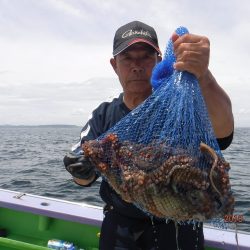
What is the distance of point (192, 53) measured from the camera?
217cm

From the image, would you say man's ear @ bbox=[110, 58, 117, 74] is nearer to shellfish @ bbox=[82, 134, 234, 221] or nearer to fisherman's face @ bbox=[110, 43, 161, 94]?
fisherman's face @ bbox=[110, 43, 161, 94]

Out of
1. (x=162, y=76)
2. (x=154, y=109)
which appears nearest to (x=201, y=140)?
(x=154, y=109)

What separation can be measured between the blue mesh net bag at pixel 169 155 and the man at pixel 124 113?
0.72 feet

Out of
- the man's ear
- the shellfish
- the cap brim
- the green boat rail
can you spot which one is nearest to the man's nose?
the cap brim

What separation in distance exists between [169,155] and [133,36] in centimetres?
106

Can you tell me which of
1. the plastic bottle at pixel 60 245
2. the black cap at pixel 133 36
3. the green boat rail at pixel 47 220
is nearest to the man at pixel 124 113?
the black cap at pixel 133 36

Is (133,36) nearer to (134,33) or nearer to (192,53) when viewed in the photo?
(134,33)

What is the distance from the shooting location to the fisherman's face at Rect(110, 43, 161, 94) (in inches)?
111

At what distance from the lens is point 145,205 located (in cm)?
221

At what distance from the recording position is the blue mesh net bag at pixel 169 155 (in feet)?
6.92

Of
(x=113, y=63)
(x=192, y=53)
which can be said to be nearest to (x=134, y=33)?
(x=113, y=63)

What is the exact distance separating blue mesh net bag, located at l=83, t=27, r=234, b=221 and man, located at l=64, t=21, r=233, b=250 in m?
0.22

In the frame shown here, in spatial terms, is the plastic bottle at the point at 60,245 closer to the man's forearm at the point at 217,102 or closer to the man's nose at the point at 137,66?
the man's nose at the point at 137,66

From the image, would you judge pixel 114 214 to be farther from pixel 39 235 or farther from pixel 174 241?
pixel 39 235
